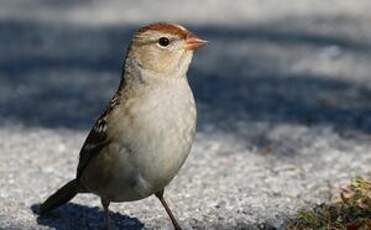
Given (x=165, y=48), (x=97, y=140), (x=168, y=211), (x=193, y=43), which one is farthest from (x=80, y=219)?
(x=193, y=43)

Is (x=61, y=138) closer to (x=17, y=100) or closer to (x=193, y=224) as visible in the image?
(x=17, y=100)

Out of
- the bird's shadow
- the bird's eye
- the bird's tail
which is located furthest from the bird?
the bird's shadow

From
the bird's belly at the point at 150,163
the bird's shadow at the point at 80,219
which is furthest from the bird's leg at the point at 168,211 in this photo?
the bird's belly at the point at 150,163

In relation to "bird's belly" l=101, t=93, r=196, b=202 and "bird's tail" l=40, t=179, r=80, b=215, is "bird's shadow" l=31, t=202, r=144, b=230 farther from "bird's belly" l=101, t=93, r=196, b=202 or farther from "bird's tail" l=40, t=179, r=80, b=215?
"bird's belly" l=101, t=93, r=196, b=202

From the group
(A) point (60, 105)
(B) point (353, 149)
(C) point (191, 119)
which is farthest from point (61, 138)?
(C) point (191, 119)

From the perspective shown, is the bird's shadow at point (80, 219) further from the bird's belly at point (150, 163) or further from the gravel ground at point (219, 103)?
the bird's belly at point (150, 163)
